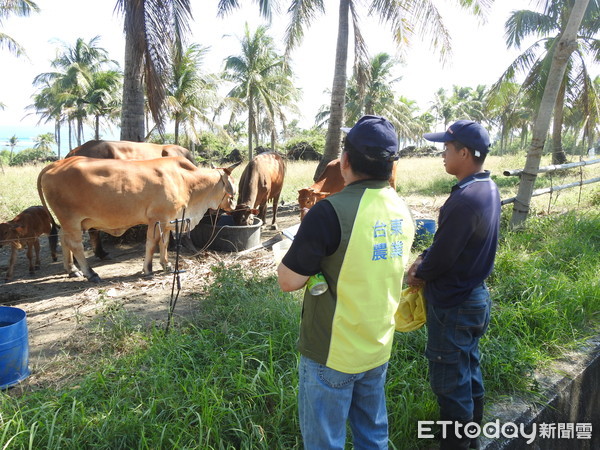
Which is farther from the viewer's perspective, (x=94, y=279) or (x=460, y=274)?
(x=94, y=279)

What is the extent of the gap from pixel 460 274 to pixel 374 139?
110cm

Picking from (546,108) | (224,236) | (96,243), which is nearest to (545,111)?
(546,108)

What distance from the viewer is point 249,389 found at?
2869mm

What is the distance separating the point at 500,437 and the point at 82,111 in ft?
111

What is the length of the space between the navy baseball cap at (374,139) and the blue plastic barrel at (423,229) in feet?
15.5

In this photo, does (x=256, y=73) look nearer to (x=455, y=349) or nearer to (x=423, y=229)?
(x=423, y=229)

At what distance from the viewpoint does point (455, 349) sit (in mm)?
2502

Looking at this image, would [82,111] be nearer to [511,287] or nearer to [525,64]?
[525,64]

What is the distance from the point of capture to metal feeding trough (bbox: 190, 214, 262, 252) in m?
7.36

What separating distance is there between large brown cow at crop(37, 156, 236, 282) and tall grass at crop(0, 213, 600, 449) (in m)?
1.82

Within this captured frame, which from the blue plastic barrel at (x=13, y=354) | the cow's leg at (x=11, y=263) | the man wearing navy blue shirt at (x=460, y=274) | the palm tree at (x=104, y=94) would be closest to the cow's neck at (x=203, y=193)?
the cow's leg at (x=11, y=263)

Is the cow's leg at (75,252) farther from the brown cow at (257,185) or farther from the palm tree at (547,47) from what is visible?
the palm tree at (547,47)

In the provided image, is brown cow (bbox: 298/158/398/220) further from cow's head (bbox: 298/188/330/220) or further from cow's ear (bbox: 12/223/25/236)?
cow's ear (bbox: 12/223/25/236)

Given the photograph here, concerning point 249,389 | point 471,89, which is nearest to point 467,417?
point 249,389
